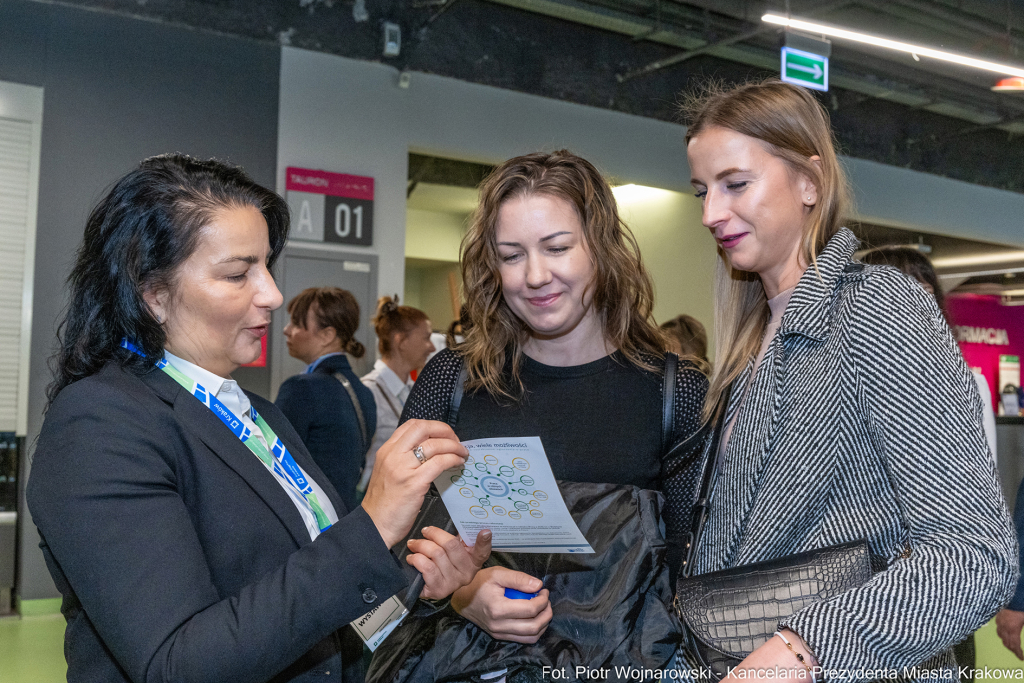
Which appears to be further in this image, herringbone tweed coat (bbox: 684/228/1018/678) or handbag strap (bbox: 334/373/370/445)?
handbag strap (bbox: 334/373/370/445)

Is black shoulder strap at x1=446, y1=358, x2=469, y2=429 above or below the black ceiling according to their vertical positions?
below

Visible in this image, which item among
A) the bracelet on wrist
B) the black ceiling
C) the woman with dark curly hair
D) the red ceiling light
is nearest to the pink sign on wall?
the black ceiling

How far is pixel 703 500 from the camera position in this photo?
141 centimetres

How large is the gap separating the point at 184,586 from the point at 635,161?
23.5 feet

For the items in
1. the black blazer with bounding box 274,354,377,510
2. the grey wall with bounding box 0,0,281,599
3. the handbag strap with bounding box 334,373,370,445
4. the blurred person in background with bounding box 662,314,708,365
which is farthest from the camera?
the grey wall with bounding box 0,0,281,599

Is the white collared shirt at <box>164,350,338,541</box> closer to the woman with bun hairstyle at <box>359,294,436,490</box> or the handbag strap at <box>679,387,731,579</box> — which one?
the handbag strap at <box>679,387,731,579</box>

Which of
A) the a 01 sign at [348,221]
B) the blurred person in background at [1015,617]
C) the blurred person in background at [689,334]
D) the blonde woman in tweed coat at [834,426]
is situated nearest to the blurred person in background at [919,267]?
the blurred person in background at [1015,617]

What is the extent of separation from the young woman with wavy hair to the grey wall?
4448 mm

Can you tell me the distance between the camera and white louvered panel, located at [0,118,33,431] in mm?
5395

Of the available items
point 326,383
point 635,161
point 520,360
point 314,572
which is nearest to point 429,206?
point 635,161

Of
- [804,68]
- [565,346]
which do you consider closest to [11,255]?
[565,346]

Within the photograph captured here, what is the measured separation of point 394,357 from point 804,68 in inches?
163

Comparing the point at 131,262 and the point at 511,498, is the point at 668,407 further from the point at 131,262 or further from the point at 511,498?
the point at 131,262

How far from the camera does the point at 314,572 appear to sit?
40.8 inches
